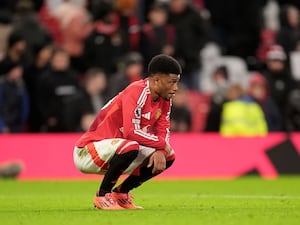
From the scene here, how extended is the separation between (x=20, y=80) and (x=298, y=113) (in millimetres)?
5782

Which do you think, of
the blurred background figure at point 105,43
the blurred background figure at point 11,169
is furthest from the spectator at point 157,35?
the blurred background figure at point 11,169

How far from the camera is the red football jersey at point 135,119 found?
11.4m

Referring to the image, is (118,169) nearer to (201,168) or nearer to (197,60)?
(201,168)

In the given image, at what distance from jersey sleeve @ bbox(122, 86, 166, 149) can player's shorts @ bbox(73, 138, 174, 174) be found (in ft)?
0.25

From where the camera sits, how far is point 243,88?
72.6ft

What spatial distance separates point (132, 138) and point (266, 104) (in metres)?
10.6

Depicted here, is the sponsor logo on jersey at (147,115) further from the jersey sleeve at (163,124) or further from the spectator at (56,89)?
the spectator at (56,89)

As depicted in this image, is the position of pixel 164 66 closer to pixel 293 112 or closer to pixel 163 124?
pixel 163 124

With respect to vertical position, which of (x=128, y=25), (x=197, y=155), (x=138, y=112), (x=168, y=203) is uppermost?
(x=138, y=112)

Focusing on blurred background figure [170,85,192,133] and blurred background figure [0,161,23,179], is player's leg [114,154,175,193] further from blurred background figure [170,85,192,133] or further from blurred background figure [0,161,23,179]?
blurred background figure [170,85,192,133]

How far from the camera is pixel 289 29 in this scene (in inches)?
956

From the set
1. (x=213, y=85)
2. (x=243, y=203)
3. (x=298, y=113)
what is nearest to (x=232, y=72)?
(x=213, y=85)

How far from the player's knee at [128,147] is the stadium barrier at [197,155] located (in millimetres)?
8644

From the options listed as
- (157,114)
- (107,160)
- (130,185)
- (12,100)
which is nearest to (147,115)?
(157,114)
